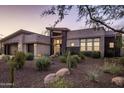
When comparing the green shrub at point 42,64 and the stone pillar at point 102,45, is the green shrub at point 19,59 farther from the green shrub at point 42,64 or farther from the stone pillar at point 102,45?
the stone pillar at point 102,45

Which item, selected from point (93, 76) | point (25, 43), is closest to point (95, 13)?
point (93, 76)

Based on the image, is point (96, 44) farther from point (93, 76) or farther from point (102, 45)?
point (93, 76)

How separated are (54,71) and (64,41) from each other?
0.64m

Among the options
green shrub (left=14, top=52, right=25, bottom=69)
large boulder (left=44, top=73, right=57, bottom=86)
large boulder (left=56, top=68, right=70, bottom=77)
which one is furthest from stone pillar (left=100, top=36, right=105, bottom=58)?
green shrub (left=14, top=52, right=25, bottom=69)

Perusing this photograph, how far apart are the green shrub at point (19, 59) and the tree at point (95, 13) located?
0.87 metres

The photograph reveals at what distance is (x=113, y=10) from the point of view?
543 cm

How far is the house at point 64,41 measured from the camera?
541 cm

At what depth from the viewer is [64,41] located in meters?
5.55

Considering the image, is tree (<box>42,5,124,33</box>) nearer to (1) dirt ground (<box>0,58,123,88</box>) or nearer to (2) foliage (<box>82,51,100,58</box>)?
(2) foliage (<box>82,51,100,58</box>)

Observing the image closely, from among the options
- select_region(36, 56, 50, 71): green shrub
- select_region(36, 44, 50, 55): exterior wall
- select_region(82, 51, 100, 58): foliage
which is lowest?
select_region(36, 56, 50, 71): green shrub

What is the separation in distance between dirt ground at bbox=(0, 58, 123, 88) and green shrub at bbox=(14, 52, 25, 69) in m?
0.09

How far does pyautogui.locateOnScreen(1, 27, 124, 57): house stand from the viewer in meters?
5.41

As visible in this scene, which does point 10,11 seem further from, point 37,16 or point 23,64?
point 23,64

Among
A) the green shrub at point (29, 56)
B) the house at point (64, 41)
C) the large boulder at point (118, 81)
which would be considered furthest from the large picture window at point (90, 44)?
the green shrub at point (29, 56)
